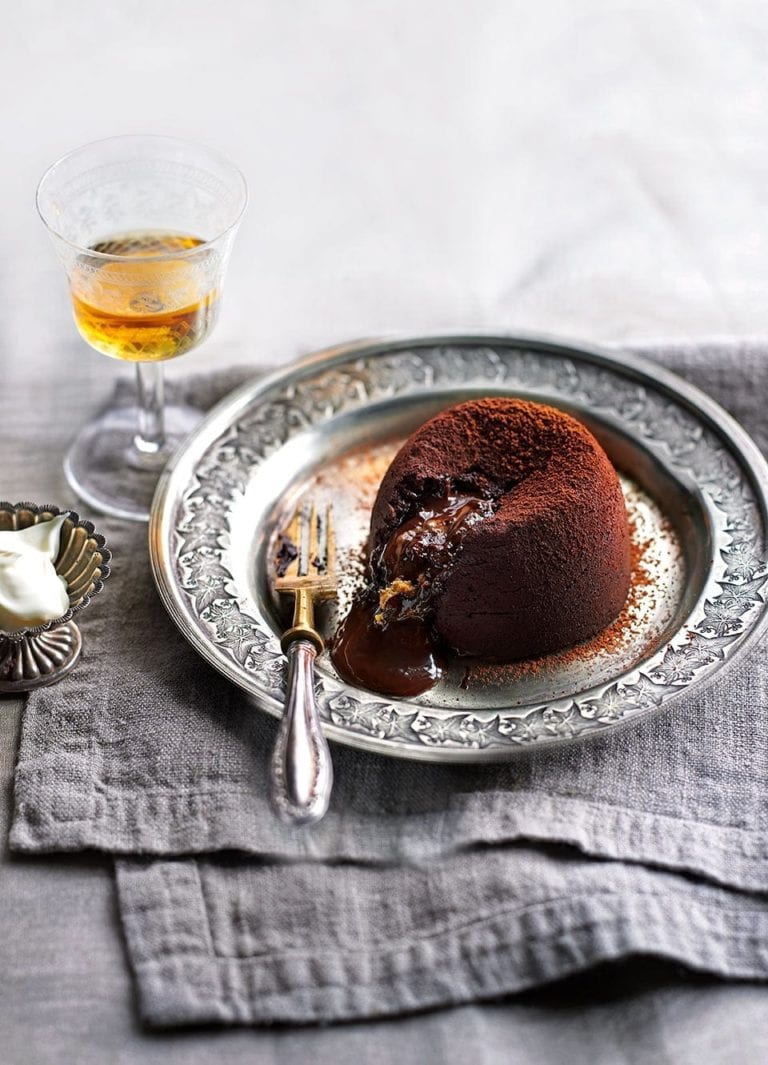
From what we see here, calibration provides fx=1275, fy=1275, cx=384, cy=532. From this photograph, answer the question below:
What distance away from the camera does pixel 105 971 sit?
78.2 inches

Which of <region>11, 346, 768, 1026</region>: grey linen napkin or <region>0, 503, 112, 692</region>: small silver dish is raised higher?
<region>0, 503, 112, 692</region>: small silver dish

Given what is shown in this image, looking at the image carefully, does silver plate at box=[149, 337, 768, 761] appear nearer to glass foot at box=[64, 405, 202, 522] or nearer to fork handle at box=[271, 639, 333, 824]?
fork handle at box=[271, 639, 333, 824]

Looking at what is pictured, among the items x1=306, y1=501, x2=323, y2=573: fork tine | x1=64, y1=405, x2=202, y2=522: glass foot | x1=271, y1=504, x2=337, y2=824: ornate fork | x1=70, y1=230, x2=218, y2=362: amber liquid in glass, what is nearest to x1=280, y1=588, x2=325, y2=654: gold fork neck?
x1=271, y1=504, x2=337, y2=824: ornate fork

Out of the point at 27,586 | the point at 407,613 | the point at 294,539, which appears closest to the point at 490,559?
the point at 407,613

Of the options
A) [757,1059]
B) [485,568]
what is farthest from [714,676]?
[757,1059]

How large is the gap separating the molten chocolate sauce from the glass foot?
65cm

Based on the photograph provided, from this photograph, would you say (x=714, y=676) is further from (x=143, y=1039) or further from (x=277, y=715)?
(x=143, y=1039)

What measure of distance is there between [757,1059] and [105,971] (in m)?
0.99

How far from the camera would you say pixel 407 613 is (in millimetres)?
2457

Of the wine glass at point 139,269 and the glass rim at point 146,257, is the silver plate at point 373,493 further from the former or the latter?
the glass rim at point 146,257

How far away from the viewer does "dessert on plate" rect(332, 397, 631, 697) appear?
2395mm

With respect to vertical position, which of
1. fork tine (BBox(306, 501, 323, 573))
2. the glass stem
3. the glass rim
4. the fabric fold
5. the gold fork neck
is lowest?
the fabric fold

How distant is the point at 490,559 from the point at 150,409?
1037 millimetres

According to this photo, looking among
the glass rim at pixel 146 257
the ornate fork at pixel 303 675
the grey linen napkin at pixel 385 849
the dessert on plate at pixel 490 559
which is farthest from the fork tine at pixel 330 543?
the glass rim at pixel 146 257
